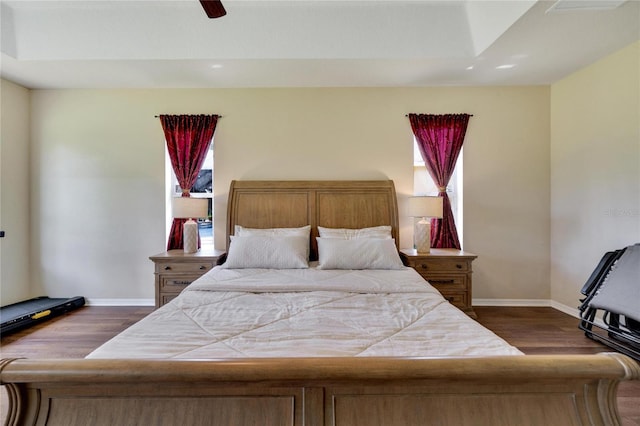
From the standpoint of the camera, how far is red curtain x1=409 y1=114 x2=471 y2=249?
343cm

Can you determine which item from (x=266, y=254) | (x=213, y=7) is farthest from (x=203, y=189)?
(x=213, y=7)

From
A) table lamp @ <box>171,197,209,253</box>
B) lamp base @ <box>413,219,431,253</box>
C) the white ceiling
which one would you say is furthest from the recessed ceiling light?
table lamp @ <box>171,197,209,253</box>

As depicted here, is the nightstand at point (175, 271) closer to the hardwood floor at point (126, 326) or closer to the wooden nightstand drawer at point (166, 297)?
the wooden nightstand drawer at point (166, 297)

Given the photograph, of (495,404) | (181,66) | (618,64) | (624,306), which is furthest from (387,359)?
(618,64)

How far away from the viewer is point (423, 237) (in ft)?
10.4

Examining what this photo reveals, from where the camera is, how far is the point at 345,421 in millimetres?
905

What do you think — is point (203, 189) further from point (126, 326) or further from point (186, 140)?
point (126, 326)

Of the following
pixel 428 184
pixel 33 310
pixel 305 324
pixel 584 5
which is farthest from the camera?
pixel 428 184

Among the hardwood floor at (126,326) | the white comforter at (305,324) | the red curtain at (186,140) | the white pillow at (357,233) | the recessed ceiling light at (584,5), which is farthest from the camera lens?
the red curtain at (186,140)

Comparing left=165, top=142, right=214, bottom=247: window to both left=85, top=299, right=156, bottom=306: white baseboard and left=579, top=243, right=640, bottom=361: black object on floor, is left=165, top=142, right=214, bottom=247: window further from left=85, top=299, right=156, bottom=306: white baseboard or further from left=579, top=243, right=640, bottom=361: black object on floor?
left=579, top=243, right=640, bottom=361: black object on floor

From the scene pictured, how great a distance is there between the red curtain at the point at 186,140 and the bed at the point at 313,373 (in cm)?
199

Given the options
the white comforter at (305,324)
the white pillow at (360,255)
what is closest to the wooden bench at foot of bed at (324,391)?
the white comforter at (305,324)

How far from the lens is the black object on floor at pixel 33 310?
2799mm

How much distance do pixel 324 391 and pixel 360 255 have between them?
5.84 ft
